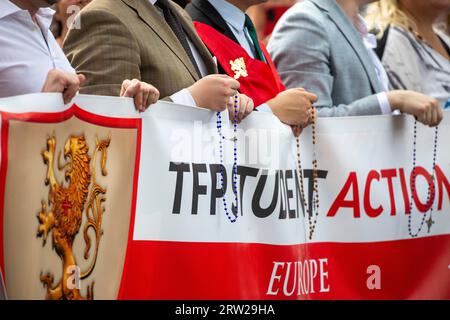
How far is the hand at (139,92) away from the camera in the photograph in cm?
346

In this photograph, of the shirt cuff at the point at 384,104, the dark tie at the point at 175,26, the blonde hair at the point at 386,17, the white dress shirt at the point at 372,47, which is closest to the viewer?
the dark tie at the point at 175,26

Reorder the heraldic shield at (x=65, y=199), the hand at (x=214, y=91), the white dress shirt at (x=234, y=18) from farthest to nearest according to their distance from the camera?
the white dress shirt at (x=234, y=18) → the hand at (x=214, y=91) → the heraldic shield at (x=65, y=199)

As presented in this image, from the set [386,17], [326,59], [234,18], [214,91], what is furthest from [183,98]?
[386,17]

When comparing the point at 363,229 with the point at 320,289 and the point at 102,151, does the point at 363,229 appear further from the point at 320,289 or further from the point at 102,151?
Answer: the point at 102,151

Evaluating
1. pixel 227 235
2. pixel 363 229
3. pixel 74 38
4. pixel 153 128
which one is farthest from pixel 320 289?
pixel 74 38

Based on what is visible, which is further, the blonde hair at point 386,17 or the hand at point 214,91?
the blonde hair at point 386,17

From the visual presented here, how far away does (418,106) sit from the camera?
462cm

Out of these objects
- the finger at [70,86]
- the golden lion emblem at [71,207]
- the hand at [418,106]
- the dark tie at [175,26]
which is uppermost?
the dark tie at [175,26]

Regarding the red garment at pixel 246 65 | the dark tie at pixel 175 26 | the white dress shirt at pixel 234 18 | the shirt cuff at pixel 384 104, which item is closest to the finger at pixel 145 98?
the dark tie at pixel 175 26

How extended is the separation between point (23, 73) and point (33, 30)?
0.21m

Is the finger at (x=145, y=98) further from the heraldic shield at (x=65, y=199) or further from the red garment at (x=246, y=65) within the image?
the red garment at (x=246, y=65)

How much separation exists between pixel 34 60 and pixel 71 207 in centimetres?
50

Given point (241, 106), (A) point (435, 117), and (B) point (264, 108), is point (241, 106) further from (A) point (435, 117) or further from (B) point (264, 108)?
(A) point (435, 117)

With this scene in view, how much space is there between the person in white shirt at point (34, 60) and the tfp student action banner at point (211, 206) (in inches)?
2.4
